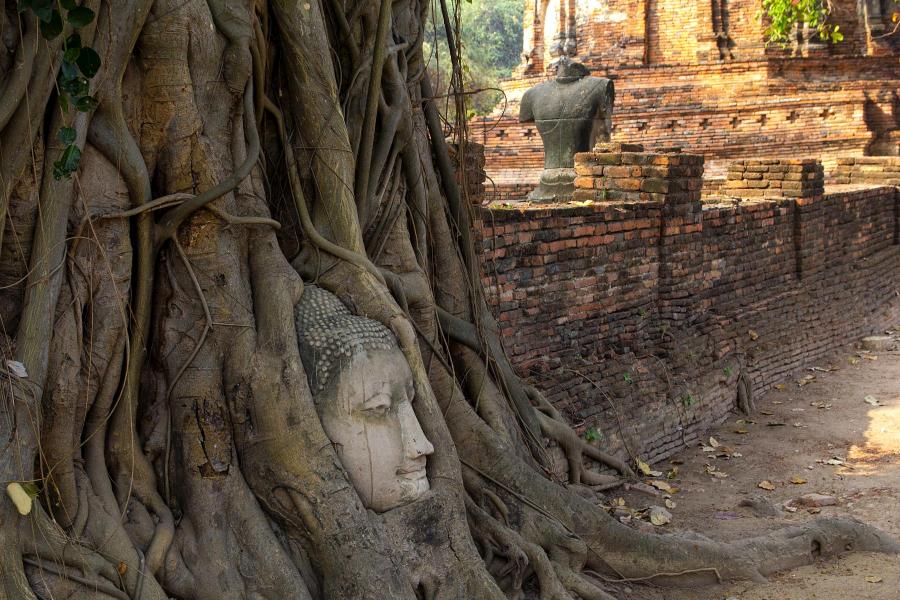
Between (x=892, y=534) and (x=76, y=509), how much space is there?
426 centimetres

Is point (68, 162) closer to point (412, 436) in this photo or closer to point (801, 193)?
point (412, 436)

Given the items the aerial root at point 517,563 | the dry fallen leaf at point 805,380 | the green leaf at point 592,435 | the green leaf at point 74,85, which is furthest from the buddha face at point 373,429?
the dry fallen leaf at point 805,380

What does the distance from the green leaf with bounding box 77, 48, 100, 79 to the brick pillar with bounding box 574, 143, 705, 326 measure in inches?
219

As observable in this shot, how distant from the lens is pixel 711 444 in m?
8.12

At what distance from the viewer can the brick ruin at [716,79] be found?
1919 cm

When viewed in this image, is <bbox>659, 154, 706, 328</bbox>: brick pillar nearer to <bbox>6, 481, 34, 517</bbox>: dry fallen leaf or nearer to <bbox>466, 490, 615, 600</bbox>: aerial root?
<bbox>466, 490, 615, 600</bbox>: aerial root

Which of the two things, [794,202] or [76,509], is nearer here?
[76,509]

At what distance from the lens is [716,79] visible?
21.1 metres

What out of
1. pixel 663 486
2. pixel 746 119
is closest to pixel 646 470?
pixel 663 486

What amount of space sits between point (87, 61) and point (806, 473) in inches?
217

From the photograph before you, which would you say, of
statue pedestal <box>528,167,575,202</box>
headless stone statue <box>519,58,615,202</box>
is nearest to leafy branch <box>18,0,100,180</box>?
statue pedestal <box>528,167,575,202</box>

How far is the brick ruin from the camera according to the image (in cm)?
1919

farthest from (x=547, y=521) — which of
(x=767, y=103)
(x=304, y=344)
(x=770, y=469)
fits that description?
(x=767, y=103)

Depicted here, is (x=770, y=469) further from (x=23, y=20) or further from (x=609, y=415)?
(x=23, y=20)
